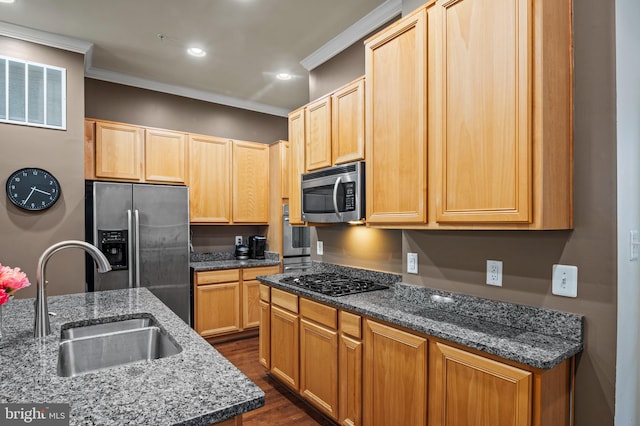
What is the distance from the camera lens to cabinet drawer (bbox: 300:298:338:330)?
2.25 m

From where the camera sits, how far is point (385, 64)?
2.12 m

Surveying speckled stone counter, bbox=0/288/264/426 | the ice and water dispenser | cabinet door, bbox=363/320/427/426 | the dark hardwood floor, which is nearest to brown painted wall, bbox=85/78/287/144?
Result: the ice and water dispenser

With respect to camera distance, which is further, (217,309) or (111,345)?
(217,309)

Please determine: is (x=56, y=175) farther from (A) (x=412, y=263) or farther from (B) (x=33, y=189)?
(A) (x=412, y=263)

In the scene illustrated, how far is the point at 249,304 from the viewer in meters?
4.24

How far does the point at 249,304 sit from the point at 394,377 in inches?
→ 107

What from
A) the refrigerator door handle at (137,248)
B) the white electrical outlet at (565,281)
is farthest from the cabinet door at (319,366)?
the refrigerator door handle at (137,248)

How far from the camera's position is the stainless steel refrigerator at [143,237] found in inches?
133

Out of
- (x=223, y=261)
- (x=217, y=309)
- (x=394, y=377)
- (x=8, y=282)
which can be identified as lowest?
(x=217, y=309)

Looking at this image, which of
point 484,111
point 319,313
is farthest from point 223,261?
point 484,111

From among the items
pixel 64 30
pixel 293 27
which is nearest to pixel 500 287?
pixel 293 27

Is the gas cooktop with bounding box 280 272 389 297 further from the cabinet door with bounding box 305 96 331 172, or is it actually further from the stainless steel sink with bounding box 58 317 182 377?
the stainless steel sink with bounding box 58 317 182 377

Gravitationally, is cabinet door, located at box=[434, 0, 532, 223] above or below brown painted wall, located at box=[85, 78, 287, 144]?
below

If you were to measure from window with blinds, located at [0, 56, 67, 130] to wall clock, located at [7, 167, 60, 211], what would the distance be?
1.42 ft
